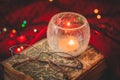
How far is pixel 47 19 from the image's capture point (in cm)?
143

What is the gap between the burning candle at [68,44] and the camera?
1062 millimetres

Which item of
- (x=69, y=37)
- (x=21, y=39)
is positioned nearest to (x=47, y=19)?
(x=21, y=39)

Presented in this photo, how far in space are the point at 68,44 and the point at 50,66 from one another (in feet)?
0.39

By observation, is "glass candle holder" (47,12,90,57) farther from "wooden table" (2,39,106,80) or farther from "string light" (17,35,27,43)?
"string light" (17,35,27,43)

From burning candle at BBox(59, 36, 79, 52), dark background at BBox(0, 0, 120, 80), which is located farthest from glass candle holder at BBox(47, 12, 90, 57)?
dark background at BBox(0, 0, 120, 80)

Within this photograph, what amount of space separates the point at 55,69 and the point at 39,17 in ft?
1.61

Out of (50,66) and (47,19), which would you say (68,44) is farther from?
(47,19)

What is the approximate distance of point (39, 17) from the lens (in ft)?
4.74

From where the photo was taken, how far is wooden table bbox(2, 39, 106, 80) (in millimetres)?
1002

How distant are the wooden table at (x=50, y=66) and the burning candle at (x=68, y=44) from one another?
0.05m

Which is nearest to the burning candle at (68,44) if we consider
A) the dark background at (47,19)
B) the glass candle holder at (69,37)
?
the glass candle holder at (69,37)

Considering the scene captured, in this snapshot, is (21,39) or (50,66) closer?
(50,66)

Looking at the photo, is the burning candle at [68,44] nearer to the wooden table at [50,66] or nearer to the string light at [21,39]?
the wooden table at [50,66]

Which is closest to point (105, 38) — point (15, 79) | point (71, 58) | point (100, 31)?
point (100, 31)
